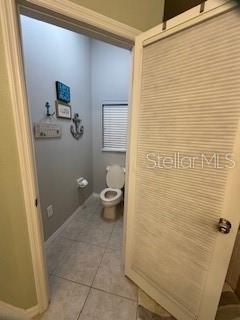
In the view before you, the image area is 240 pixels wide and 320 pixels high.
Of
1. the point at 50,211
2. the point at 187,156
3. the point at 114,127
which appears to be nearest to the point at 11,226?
the point at 50,211

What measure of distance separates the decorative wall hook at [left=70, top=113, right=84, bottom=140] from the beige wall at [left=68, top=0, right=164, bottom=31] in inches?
57.9

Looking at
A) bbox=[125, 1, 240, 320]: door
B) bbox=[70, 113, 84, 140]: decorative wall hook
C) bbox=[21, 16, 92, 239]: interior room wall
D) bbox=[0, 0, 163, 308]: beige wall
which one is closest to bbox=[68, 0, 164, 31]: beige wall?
bbox=[0, 0, 163, 308]: beige wall

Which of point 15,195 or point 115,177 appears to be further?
point 115,177

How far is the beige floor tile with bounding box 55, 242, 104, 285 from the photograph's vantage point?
60.5 inches

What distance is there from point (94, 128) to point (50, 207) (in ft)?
5.16

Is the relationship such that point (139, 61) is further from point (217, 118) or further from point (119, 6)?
point (217, 118)

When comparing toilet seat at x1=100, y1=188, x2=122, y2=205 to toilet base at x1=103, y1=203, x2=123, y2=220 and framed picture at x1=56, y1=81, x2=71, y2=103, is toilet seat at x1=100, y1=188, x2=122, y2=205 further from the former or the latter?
framed picture at x1=56, y1=81, x2=71, y2=103

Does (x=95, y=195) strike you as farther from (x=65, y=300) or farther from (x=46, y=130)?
(x=65, y=300)

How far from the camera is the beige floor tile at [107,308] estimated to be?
123 cm

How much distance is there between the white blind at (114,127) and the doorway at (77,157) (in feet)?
0.05

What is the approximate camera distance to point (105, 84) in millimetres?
2775

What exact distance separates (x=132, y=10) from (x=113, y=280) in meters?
2.09

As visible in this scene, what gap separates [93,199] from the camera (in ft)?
10.2

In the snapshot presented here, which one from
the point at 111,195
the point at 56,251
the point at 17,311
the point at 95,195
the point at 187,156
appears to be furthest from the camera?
the point at 95,195
